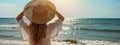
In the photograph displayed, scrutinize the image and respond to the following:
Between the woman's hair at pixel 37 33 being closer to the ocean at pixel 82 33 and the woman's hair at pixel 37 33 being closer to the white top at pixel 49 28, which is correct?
the white top at pixel 49 28

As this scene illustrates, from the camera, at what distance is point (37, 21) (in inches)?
91.2

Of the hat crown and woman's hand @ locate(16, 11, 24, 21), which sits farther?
woman's hand @ locate(16, 11, 24, 21)

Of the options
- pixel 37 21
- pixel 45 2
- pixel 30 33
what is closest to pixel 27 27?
pixel 30 33

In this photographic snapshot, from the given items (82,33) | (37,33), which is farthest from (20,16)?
(82,33)

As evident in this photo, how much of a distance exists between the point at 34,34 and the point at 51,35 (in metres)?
0.28

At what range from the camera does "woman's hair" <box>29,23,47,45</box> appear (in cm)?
240

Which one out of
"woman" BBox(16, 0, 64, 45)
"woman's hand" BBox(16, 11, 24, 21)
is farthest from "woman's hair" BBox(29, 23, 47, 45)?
"woman's hand" BBox(16, 11, 24, 21)

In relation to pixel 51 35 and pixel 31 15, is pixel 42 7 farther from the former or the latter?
pixel 51 35

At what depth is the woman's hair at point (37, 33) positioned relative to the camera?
2.40 m

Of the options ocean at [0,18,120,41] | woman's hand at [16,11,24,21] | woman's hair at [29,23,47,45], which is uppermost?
woman's hand at [16,11,24,21]

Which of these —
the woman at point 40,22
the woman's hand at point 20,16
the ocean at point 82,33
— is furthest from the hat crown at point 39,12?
the ocean at point 82,33

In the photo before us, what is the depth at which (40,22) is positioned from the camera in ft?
7.64

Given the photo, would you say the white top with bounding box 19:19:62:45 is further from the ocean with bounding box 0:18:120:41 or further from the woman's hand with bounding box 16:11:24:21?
the ocean with bounding box 0:18:120:41

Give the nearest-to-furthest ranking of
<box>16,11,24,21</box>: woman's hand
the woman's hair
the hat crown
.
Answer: the hat crown → the woman's hair → <box>16,11,24,21</box>: woman's hand
